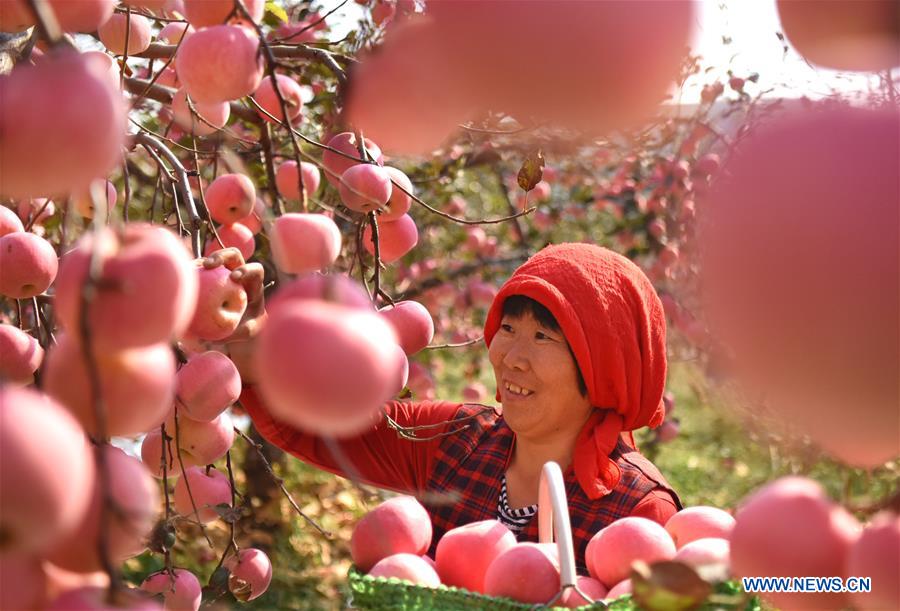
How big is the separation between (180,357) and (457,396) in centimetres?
391

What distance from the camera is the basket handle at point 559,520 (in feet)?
2.52

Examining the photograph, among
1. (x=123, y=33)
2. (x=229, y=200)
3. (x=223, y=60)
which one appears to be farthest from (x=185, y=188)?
(x=223, y=60)

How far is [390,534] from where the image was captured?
2.91ft

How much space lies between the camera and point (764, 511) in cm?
44

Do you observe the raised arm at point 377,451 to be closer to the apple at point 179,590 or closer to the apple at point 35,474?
the apple at point 179,590

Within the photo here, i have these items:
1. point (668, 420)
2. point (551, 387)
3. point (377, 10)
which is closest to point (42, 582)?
point (377, 10)

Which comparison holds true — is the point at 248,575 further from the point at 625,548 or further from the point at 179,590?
the point at 625,548

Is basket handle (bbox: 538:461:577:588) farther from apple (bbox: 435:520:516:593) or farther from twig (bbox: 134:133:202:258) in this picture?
twig (bbox: 134:133:202:258)

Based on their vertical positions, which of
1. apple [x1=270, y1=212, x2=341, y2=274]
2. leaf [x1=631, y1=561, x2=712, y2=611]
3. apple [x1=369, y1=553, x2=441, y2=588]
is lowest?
apple [x1=369, y1=553, x2=441, y2=588]

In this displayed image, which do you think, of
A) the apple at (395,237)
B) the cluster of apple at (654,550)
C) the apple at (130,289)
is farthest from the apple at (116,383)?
the apple at (395,237)

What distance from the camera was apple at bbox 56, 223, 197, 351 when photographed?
363 mm

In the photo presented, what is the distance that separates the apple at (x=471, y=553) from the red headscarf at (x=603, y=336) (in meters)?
0.48

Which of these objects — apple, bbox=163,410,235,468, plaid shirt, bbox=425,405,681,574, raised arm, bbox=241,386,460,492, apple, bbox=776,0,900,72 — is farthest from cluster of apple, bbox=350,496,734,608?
raised arm, bbox=241,386,460,492

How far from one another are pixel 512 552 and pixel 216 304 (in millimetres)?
346
